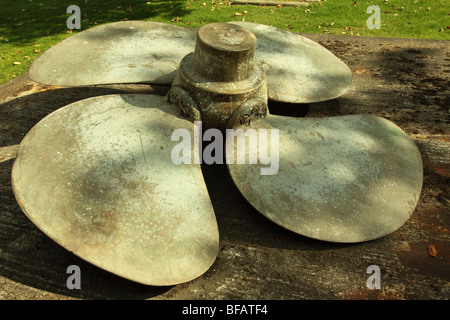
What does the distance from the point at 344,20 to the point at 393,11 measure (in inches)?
54.0

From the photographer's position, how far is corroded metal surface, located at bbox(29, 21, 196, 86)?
2.86 meters

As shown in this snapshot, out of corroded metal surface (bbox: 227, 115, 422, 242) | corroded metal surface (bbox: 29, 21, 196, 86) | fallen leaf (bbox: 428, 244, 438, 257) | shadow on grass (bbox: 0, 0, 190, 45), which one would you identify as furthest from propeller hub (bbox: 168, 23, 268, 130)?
shadow on grass (bbox: 0, 0, 190, 45)

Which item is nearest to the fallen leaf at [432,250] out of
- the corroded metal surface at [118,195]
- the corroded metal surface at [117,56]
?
the corroded metal surface at [118,195]

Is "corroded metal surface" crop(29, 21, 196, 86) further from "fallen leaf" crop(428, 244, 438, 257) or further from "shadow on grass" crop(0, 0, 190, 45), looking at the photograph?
"shadow on grass" crop(0, 0, 190, 45)

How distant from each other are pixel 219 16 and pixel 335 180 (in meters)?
6.03

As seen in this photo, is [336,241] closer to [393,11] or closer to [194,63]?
[194,63]

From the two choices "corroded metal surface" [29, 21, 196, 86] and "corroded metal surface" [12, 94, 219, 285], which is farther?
"corroded metal surface" [29, 21, 196, 86]

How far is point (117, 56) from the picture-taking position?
123 inches

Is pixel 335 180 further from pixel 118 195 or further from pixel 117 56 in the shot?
pixel 117 56

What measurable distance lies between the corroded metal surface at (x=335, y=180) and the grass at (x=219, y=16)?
4763 millimetres

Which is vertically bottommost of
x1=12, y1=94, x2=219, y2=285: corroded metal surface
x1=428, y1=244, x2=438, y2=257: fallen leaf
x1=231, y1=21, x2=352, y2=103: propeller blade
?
x1=428, y1=244, x2=438, y2=257: fallen leaf

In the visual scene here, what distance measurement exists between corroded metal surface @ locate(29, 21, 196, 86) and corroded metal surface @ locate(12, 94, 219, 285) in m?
0.44

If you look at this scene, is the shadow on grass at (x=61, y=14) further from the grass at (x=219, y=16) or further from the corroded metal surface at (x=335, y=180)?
the corroded metal surface at (x=335, y=180)

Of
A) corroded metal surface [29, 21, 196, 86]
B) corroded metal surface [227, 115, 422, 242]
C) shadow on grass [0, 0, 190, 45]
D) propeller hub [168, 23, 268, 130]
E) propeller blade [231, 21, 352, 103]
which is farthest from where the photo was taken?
shadow on grass [0, 0, 190, 45]
